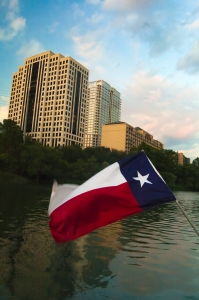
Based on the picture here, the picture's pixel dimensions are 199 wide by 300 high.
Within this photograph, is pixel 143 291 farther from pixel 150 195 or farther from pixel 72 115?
pixel 72 115

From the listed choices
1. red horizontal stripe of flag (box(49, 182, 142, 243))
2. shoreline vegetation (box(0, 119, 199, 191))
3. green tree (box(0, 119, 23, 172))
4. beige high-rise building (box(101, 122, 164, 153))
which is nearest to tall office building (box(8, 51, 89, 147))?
beige high-rise building (box(101, 122, 164, 153))

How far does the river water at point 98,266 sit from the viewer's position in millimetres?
6113

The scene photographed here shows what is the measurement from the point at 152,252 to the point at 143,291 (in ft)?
12.2

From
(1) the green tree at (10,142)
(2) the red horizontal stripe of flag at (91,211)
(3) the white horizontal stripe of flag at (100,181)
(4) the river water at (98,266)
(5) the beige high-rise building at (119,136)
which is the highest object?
(5) the beige high-rise building at (119,136)

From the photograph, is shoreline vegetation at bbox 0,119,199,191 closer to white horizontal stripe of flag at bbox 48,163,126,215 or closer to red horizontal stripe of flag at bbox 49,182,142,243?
white horizontal stripe of flag at bbox 48,163,126,215

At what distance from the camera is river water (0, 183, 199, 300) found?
Result: 6.11 m

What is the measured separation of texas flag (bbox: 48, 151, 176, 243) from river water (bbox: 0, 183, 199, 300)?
6.77 feet

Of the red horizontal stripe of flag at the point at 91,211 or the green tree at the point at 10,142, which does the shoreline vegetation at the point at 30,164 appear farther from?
the red horizontal stripe of flag at the point at 91,211

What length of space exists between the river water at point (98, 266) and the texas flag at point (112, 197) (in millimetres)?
2064

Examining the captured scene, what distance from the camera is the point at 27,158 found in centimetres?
6594

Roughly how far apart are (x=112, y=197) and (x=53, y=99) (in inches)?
6110

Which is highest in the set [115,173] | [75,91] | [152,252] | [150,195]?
[75,91]

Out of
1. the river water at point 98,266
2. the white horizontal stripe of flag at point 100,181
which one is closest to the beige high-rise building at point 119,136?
the river water at point 98,266

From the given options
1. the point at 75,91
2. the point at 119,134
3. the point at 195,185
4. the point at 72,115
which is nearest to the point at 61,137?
the point at 72,115
